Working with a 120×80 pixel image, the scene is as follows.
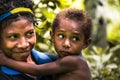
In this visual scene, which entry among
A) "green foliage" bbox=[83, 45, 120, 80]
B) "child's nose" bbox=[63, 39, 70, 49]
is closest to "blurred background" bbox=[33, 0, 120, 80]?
"green foliage" bbox=[83, 45, 120, 80]

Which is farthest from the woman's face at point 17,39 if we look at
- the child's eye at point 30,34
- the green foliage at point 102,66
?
the green foliage at point 102,66

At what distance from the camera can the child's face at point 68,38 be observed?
2.81 metres

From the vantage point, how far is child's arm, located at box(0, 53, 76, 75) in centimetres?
265

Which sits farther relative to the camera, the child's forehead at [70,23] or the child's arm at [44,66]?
the child's forehead at [70,23]

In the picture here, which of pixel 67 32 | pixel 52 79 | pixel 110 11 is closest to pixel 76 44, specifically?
pixel 67 32

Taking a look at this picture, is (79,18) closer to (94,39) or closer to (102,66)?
(102,66)

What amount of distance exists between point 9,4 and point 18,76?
483 mm

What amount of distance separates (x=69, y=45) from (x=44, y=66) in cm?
23

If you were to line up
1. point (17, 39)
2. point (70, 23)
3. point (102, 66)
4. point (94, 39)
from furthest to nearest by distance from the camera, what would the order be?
point (94, 39), point (102, 66), point (70, 23), point (17, 39)

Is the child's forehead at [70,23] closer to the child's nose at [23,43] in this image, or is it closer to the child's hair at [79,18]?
the child's hair at [79,18]

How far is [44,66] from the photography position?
2758 mm

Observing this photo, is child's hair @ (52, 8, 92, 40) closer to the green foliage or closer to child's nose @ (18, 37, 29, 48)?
child's nose @ (18, 37, 29, 48)

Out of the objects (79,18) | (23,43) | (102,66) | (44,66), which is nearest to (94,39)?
(102,66)

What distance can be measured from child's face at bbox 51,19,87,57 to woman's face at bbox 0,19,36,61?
24 cm
